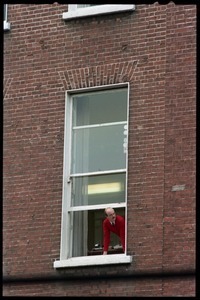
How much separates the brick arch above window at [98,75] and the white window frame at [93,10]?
84 centimetres

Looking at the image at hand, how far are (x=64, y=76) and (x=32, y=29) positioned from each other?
106 cm

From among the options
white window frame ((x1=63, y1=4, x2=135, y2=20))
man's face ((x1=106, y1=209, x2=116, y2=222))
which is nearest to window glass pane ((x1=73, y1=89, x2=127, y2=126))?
white window frame ((x1=63, y1=4, x2=135, y2=20))

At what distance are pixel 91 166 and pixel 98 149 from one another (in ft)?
0.91

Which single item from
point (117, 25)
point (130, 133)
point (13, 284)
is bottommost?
point (13, 284)

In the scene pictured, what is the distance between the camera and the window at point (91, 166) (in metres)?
23.5

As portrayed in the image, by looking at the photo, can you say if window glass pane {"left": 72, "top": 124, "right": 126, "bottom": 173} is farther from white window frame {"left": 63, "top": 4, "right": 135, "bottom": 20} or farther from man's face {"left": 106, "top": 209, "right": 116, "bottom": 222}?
white window frame {"left": 63, "top": 4, "right": 135, "bottom": 20}

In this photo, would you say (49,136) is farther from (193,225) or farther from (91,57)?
(193,225)

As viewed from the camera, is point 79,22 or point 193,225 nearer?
point 193,225

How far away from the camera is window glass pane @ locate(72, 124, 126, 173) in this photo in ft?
77.6

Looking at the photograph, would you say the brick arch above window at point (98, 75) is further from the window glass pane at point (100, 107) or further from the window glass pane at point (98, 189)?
the window glass pane at point (98, 189)

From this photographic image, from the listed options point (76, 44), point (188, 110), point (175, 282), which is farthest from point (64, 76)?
point (175, 282)

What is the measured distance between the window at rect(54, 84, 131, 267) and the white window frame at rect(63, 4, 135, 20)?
118 centimetres

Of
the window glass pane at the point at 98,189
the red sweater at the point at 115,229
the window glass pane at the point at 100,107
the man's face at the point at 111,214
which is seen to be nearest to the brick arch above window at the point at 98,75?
the window glass pane at the point at 100,107

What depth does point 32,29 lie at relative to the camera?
81.0 ft
